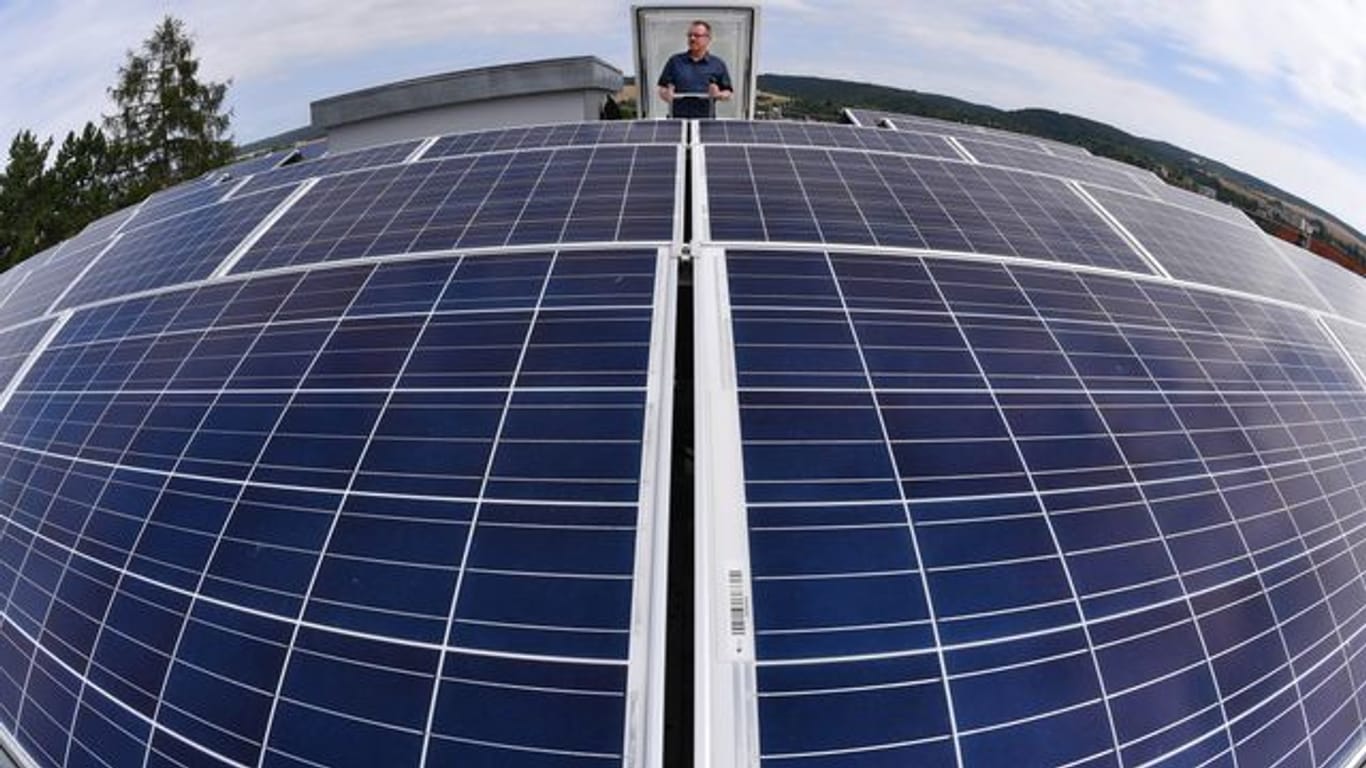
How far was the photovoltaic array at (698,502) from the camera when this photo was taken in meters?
3.10

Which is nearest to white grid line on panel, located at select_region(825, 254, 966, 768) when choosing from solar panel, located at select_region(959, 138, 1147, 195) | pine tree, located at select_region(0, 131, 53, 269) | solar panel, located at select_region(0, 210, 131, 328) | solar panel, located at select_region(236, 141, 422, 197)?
solar panel, located at select_region(959, 138, 1147, 195)

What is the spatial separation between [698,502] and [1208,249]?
8487 millimetres

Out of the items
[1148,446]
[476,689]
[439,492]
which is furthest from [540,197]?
[1148,446]

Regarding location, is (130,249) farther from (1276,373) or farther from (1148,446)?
(1276,373)

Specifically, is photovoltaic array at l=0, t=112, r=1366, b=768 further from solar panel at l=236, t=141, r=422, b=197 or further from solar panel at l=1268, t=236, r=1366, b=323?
solar panel at l=236, t=141, r=422, b=197

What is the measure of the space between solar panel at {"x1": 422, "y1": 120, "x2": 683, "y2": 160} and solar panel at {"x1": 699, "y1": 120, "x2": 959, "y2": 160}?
69 centimetres

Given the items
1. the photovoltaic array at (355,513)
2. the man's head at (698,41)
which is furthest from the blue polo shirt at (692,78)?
the photovoltaic array at (355,513)

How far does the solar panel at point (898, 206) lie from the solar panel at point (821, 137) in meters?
0.47

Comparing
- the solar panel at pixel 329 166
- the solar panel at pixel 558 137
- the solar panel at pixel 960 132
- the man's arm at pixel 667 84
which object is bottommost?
the solar panel at pixel 329 166

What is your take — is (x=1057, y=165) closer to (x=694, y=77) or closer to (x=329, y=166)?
(x=694, y=77)

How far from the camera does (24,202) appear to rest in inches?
1284

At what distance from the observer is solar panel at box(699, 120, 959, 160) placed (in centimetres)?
847

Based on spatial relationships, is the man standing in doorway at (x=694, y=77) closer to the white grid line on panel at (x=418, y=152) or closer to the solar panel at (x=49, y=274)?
the white grid line on panel at (x=418, y=152)

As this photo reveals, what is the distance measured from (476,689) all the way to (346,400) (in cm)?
251
